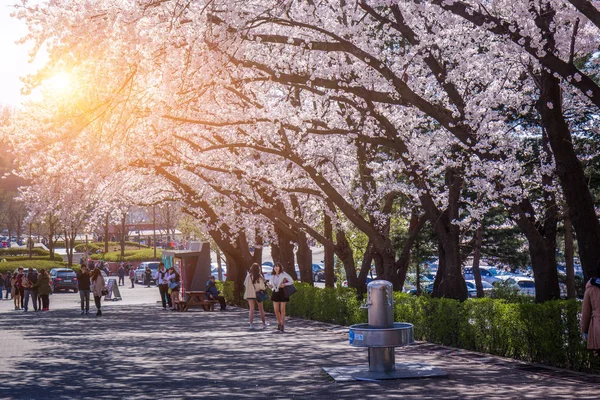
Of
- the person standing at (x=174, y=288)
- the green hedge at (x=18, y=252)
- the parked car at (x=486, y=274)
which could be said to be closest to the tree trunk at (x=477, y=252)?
the person standing at (x=174, y=288)

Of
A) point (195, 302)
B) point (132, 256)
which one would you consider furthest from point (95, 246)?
point (195, 302)

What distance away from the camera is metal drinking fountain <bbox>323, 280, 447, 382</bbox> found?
12.0 m

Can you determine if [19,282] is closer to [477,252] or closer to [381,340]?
[477,252]

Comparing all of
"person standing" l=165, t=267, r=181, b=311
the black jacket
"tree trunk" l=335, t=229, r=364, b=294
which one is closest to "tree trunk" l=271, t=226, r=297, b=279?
"person standing" l=165, t=267, r=181, b=311

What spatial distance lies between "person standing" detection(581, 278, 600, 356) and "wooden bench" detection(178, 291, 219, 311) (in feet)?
81.6

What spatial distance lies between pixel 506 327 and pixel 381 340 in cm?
347

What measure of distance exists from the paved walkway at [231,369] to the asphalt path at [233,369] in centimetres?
1

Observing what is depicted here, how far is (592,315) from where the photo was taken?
37.1 ft

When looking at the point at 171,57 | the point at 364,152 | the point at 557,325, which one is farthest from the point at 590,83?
the point at 364,152

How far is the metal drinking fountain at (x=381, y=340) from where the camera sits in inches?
473

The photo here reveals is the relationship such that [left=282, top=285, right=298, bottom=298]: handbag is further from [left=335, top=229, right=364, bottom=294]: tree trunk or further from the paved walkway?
[left=335, top=229, right=364, bottom=294]: tree trunk

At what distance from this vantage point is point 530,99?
2523 cm

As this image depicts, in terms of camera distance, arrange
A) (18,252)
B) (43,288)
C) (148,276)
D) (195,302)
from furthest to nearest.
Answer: (18,252) → (148,276) → (43,288) → (195,302)

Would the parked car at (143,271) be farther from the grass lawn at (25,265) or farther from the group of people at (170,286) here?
the group of people at (170,286)
